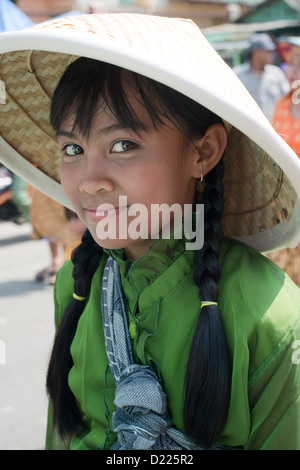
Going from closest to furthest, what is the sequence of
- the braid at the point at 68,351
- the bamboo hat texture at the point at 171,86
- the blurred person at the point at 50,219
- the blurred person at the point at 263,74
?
1. the bamboo hat texture at the point at 171,86
2. the braid at the point at 68,351
3. the blurred person at the point at 50,219
4. the blurred person at the point at 263,74

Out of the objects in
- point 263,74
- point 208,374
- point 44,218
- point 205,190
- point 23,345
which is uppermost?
point 205,190

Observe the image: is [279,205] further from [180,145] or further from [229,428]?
[229,428]

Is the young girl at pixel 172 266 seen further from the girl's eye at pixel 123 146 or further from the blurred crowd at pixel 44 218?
the blurred crowd at pixel 44 218

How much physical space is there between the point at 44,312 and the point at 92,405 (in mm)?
2781

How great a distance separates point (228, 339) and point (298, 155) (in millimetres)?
Answer: 1810

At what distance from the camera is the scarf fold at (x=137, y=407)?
1.10 m

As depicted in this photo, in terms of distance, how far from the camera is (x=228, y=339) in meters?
1.09

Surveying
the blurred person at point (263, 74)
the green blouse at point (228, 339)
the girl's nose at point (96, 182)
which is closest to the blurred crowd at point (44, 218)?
the green blouse at point (228, 339)

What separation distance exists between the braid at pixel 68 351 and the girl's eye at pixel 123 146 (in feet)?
1.26

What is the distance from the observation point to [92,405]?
1.26 m

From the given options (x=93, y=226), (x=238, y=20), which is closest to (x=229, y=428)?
(x=93, y=226)

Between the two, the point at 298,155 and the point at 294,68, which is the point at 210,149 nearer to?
the point at 298,155

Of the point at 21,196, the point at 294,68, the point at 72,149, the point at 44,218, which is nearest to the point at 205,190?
the point at 72,149

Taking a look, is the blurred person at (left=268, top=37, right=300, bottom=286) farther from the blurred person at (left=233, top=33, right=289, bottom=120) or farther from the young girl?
the young girl
